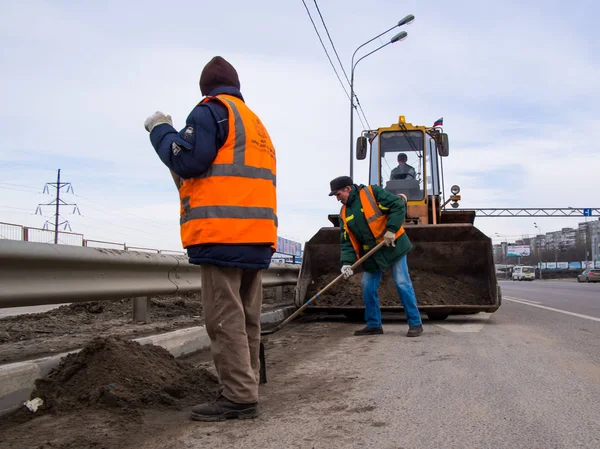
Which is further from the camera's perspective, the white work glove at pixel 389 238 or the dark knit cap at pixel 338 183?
the dark knit cap at pixel 338 183

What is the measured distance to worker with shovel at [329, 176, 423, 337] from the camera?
637 cm

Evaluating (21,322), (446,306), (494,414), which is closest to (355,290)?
(446,306)

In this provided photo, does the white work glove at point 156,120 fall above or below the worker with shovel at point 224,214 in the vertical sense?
above

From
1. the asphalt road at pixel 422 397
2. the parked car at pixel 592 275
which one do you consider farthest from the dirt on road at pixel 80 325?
the parked car at pixel 592 275

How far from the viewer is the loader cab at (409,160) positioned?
1017 centimetres

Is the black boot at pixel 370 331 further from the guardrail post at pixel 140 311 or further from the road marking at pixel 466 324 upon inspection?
the guardrail post at pixel 140 311

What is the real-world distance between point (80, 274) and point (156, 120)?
139cm

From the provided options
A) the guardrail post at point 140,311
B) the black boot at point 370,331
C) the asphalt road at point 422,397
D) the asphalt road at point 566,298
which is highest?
the guardrail post at point 140,311

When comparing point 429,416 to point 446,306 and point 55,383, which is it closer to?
point 55,383

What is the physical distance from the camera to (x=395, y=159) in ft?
34.3

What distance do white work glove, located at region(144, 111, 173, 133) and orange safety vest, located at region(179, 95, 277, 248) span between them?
0.80 ft

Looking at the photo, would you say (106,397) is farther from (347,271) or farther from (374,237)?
(374,237)

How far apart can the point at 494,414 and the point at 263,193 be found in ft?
5.25

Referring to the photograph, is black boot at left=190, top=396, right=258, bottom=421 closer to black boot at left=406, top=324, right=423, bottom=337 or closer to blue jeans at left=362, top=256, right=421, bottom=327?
black boot at left=406, top=324, right=423, bottom=337
